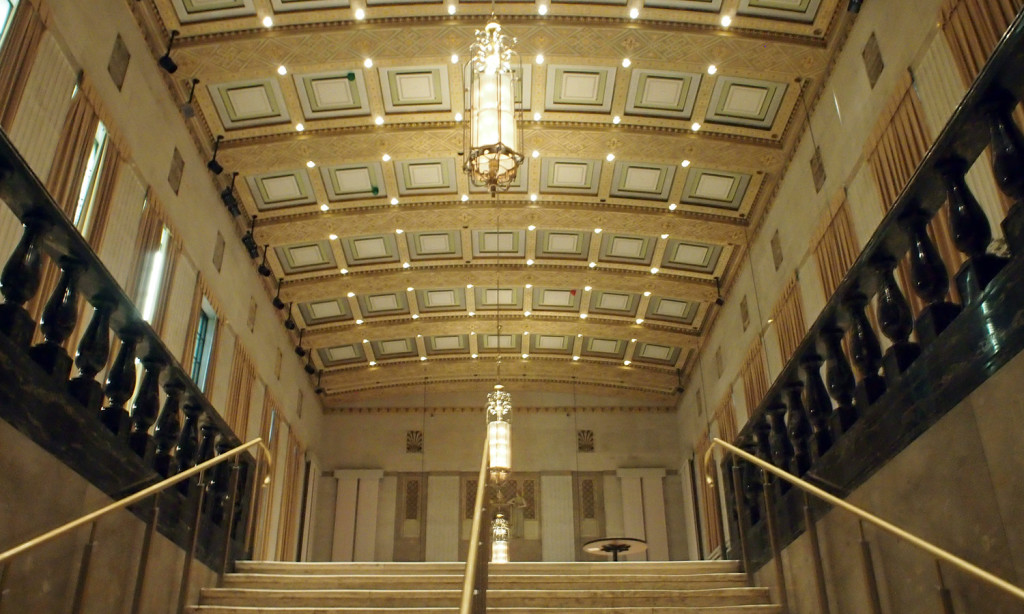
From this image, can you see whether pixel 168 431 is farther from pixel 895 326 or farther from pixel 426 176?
pixel 426 176

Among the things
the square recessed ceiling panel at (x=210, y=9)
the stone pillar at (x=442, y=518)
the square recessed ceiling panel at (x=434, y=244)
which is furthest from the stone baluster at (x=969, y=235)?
the stone pillar at (x=442, y=518)

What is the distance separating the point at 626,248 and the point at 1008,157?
1168cm

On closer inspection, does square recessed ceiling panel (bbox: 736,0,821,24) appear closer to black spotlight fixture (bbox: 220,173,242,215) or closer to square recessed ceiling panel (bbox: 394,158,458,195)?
square recessed ceiling panel (bbox: 394,158,458,195)

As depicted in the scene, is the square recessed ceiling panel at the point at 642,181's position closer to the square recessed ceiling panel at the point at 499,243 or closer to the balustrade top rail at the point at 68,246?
the square recessed ceiling panel at the point at 499,243

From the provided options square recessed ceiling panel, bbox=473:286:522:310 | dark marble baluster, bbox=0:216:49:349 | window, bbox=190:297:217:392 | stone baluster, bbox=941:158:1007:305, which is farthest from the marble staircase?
square recessed ceiling panel, bbox=473:286:522:310

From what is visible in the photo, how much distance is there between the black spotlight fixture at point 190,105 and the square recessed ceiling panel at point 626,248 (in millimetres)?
6806

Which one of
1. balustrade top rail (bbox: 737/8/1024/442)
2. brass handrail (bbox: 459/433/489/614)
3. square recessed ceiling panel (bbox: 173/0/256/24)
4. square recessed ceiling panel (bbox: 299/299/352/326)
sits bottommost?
brass handrail (bbox: 459/433/489/614)

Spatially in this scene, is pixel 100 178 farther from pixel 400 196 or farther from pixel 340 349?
pixel 340 349

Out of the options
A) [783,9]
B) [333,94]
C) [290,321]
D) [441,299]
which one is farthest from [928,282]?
[290,321]

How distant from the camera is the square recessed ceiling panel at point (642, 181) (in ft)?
42.2

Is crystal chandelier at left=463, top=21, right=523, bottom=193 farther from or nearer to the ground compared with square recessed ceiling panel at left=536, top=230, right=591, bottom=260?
nearer to the ground

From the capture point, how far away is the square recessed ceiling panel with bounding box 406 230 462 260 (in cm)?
1457

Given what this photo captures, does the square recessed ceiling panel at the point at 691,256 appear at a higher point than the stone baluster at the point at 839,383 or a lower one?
higher

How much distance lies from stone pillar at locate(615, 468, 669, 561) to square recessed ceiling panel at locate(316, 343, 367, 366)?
644cm
